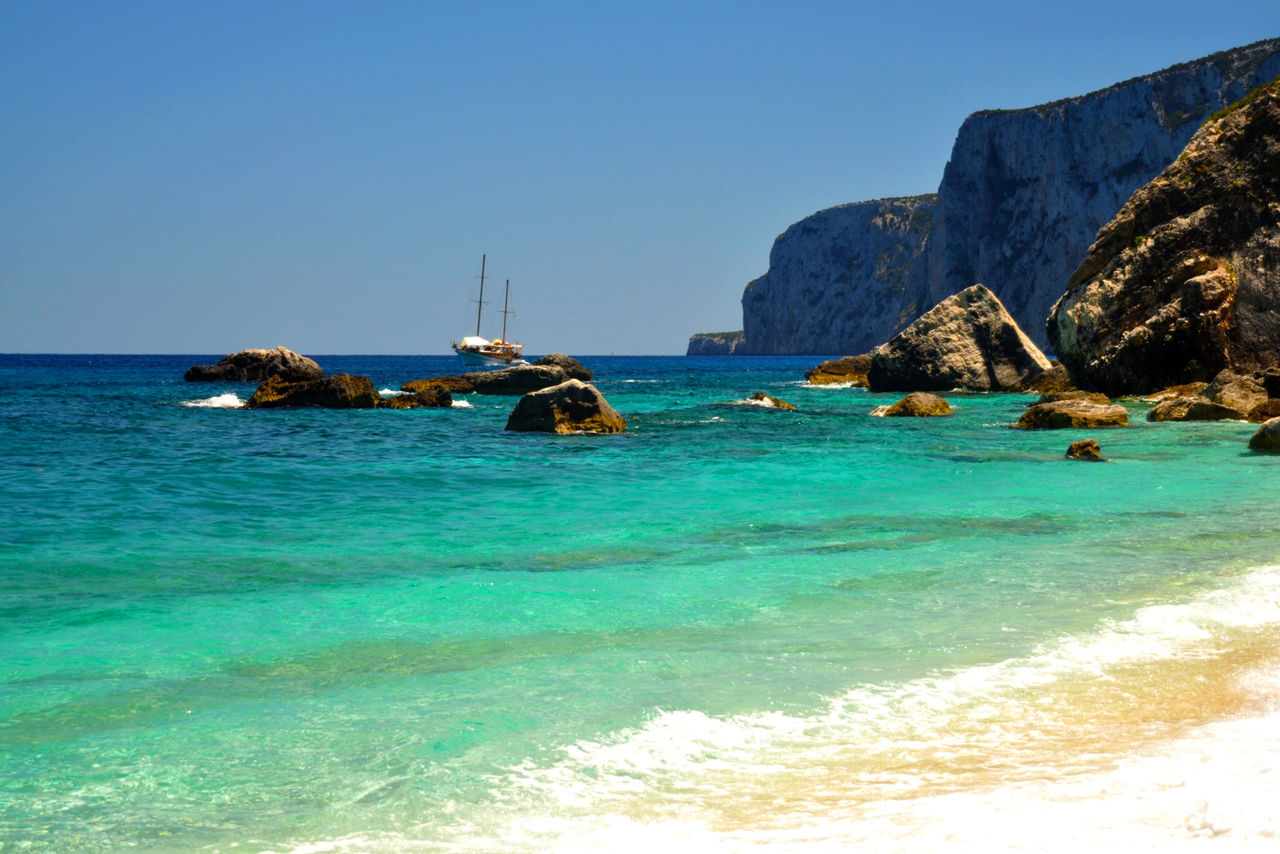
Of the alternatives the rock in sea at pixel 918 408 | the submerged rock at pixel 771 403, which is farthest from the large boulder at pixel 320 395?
the rock in sea at pixel 918 408

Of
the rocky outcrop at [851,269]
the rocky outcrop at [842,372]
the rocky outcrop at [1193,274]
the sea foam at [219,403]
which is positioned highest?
the rocky outcrop at [851,269]

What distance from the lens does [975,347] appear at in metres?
41.7

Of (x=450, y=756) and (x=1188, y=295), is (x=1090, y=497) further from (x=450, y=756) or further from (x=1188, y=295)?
(x=1188, y=295)

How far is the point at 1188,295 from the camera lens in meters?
29.8

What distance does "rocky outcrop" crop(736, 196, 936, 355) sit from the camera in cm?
17150

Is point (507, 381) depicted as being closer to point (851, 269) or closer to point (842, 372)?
point (842, 372)

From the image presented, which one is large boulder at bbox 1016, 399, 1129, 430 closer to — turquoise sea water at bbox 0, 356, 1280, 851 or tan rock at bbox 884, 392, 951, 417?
tan rock at bbox 884, 392, 951, 417

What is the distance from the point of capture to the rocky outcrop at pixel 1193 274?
2970cm

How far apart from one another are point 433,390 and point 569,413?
13548mm

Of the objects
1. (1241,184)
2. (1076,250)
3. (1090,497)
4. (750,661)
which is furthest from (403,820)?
(1076,250)

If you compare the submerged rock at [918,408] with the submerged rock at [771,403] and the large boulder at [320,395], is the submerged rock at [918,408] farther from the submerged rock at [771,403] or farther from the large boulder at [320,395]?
the large boulder at [320,395]

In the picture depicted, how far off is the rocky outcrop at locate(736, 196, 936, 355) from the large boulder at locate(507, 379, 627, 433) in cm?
14137

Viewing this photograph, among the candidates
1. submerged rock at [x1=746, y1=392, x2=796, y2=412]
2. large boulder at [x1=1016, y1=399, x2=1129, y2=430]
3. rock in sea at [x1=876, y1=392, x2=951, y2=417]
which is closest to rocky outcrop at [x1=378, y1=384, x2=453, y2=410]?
submerged rock at [x1=746, y1=392, x2=796, y2=412]

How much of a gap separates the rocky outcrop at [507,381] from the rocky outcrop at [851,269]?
121999mm
